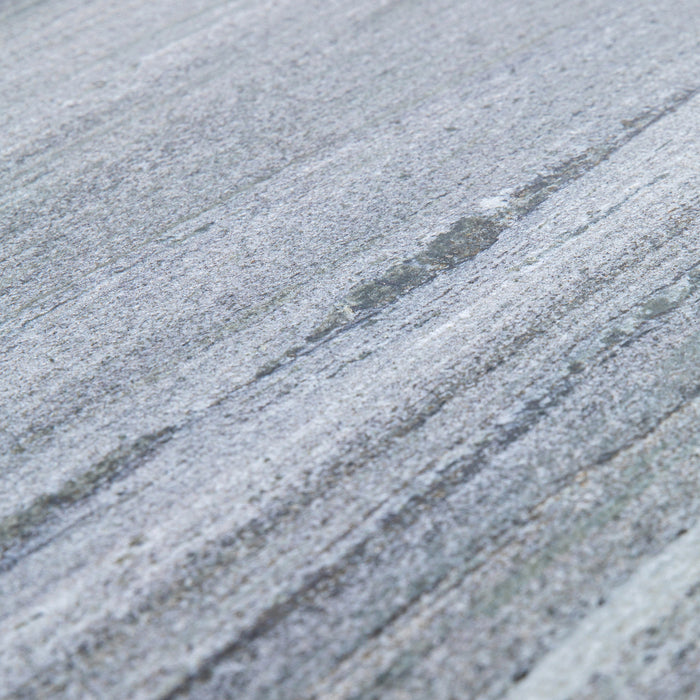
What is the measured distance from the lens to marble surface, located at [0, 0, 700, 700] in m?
1.27

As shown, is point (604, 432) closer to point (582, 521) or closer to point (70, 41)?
point (582, 521)

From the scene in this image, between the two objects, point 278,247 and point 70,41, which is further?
point 70,41

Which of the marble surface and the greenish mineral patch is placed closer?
the marble surface

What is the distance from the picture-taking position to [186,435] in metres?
1.63

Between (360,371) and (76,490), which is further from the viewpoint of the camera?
(360,371)

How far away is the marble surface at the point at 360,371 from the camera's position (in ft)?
4.17

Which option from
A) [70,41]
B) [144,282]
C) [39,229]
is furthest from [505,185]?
[70,41]

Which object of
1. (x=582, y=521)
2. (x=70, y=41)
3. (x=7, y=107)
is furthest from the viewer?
(x=70, y=41)

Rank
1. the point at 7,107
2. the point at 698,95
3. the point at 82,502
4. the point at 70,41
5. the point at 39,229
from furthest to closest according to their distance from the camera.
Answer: the point at 70,41 → the point at 7,107 → the point at 698,95 → the point at 39,229 → the point at 82,502

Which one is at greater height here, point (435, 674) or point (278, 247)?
point (278, 247)

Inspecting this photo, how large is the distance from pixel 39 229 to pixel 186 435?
43.3 inches

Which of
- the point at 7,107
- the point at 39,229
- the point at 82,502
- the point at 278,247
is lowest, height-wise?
the point at 82,502

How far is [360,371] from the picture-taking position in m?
1.75

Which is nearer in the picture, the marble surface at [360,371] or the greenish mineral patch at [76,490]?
the marble surface at [360,371]
